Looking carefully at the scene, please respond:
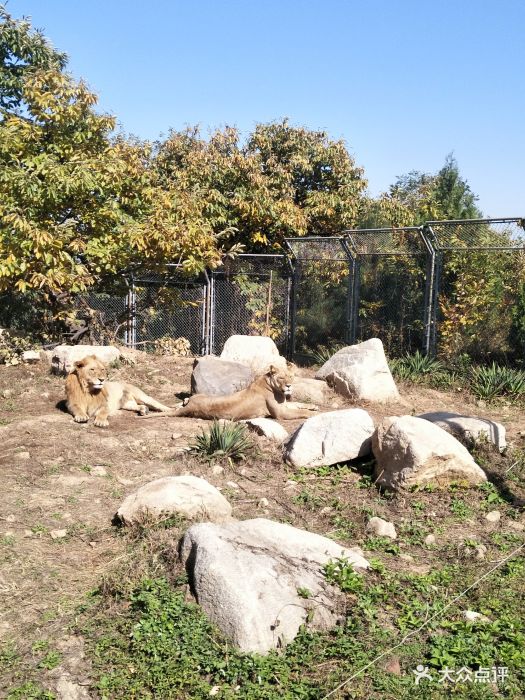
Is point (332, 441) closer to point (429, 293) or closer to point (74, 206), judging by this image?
point (429, 293)

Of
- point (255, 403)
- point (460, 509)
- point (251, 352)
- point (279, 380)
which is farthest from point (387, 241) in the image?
point (460, 509)

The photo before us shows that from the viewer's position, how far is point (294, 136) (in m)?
21.2

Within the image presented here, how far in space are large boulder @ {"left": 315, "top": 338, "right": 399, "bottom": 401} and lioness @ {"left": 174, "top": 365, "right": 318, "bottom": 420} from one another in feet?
5.69

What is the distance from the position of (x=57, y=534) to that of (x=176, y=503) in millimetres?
1053

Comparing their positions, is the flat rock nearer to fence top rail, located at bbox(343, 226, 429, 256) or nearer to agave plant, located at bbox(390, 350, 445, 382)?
agave plant, located at bbox(390, 350, 445, 382)

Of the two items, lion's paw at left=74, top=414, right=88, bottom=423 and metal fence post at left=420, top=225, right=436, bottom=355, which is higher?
metal fence post at left=420, top=225, right=436, bottom=355

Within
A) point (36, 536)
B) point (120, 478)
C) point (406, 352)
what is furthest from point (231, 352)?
point (36, 536)

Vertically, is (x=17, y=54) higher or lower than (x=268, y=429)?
higher

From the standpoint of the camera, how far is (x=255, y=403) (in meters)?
10.7

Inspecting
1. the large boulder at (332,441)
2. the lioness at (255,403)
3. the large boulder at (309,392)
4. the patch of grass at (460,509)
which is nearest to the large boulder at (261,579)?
the patch of grass at (460,509)

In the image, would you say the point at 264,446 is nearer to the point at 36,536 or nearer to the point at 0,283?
the point at 36,536

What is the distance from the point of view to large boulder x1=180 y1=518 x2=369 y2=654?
15.9 ft

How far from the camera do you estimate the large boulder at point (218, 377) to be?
11805mm

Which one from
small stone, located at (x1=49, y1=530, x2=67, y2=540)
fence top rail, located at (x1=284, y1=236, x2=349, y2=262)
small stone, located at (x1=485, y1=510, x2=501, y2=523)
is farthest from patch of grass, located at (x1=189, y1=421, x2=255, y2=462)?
fence top rail, located at (x1=284, y1=236, x2=349, y2=262)
